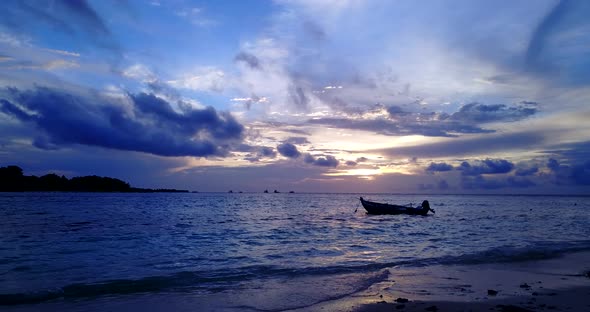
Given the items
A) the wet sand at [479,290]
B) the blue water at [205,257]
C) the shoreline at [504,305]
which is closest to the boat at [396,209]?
the blue water at [205,257]

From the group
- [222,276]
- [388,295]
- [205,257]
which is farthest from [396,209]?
[388,295]

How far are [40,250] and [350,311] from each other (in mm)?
19441

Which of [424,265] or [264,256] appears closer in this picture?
[424,265]

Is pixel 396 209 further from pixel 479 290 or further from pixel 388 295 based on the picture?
pixel 388 295

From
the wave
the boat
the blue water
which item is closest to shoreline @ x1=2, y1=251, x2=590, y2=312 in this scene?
the blue water

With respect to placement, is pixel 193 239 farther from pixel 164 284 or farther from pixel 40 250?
pixel 164 284

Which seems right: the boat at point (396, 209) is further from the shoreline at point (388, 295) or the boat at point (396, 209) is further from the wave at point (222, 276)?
the shoreline at point (388, 295)

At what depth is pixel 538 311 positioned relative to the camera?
9.17m

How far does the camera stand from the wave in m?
12.2

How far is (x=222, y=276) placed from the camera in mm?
14773

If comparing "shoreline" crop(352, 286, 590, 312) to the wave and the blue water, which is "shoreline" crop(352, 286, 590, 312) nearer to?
the blue water

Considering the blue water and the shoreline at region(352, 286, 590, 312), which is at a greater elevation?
the shoreline at region(352, 286, 590, 312)

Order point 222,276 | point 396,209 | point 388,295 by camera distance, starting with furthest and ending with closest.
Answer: point 396,209 < point 222,276 < point 388,295

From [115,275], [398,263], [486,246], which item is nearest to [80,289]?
→ [115,275]
